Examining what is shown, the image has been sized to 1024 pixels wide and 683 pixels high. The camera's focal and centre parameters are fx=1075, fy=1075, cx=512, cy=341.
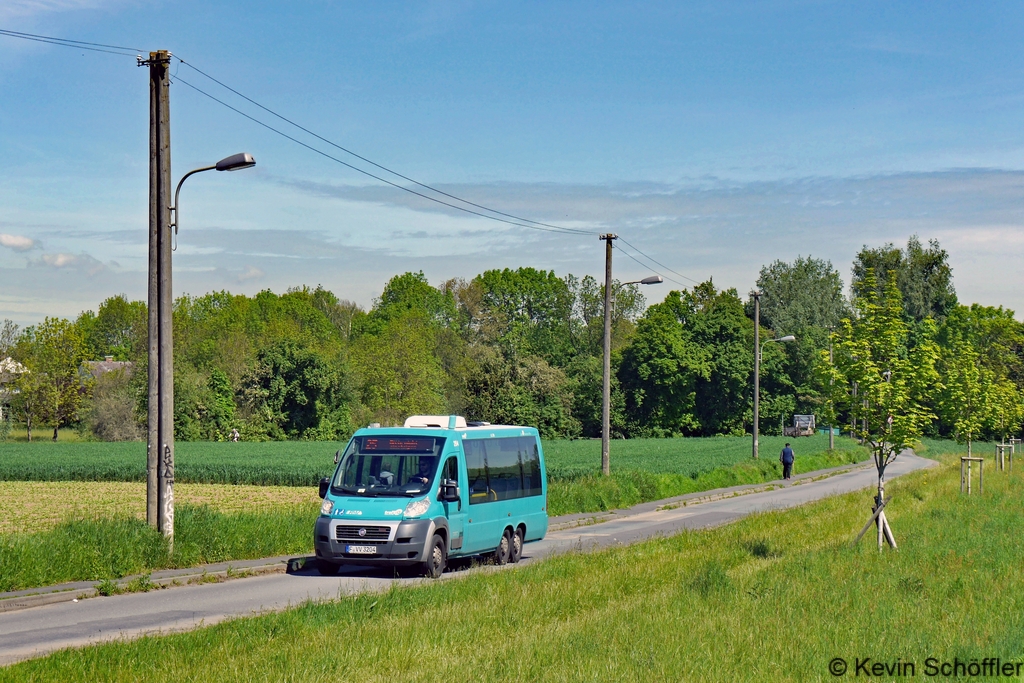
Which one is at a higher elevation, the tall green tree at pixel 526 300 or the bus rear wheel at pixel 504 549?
the tall green tree at pixel 526 300

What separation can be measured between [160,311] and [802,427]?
301 feet

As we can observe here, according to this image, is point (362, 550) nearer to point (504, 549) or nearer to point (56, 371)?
point (504, 549)

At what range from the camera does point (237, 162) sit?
16.7 m

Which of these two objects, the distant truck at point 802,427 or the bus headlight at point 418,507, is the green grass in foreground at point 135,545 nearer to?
the bus headlight at point 418,507

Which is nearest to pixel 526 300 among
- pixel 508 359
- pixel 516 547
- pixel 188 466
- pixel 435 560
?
pixel 508 359

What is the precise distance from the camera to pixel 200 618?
12.6 metres

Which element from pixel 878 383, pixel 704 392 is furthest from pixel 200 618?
pixel 704 392

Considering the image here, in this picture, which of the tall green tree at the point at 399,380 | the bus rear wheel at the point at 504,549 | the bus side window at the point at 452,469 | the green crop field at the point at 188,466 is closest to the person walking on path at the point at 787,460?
the green crop field at the point at 188,466

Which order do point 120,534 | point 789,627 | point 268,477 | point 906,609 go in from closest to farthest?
point 789,627 → point 906,609 → point 120,534 → point 268,477

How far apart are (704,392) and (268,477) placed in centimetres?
5657

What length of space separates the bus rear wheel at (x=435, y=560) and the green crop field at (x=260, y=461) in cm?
1924

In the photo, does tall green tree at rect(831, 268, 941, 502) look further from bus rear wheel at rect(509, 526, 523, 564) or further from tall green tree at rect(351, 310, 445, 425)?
tall green tree at rect(351, 310, 445, 425)

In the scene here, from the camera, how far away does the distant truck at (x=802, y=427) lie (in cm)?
10131

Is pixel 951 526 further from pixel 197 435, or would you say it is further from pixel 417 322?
pixel 417 322
